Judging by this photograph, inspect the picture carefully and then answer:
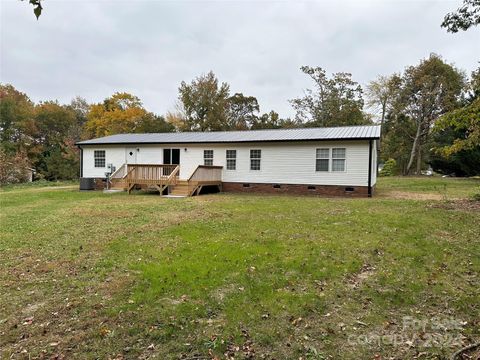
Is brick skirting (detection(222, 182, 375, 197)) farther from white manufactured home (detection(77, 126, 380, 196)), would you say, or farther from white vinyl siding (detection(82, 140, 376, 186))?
white vinyl siding (detection(82, 140, 376, 186))

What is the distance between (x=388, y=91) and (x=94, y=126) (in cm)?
3271

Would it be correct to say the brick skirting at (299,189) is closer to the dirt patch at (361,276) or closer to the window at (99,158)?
the window at (99,158)

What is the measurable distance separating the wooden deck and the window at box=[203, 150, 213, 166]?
2.80 ft

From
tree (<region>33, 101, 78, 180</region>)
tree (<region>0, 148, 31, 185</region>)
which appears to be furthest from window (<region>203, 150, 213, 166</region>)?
tree (<region>33, 101, 78, 180</region>)

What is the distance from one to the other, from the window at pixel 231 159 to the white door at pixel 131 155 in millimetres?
5918

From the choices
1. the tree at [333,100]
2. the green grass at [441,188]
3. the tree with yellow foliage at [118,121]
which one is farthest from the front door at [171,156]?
the tree at [333,100]

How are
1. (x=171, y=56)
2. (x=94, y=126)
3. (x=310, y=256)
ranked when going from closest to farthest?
(x=310, y=256) < (x=171, y=56) < (x=94, y=126)

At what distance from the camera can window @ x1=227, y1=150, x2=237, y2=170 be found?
17.2 meters

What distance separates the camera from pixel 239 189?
17.1m

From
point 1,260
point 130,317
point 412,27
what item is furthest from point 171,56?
point 130,317

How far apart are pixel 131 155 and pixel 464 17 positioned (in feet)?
55.1

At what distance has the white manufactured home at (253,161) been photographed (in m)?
14.8

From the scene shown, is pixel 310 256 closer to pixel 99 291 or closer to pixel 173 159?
pixel 99 291

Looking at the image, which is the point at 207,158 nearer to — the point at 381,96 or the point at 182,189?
the point at 182,189
